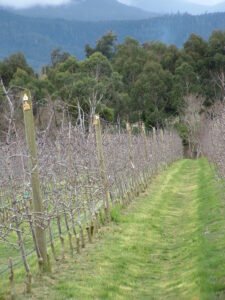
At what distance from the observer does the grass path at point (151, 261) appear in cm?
679

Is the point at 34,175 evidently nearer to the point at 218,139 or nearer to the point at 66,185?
the point at 66,185

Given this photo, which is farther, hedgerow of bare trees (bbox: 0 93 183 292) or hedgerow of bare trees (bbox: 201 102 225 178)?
hedgerow of bare trees (bbox: 201 102 225 178)

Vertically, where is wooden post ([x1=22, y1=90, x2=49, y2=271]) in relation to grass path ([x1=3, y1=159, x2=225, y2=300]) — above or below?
above

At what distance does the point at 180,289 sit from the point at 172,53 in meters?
54.1

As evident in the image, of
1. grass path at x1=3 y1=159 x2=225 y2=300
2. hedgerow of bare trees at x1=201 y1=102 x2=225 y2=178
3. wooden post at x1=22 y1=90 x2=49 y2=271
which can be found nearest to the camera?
grass path at x1=3 y1=159 x2=225 y2=300

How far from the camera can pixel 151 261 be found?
9.00m

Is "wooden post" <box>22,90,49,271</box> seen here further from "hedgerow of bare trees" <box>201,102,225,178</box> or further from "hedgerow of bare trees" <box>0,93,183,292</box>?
"hedgerow of bare trees" <box>201,102,225,178</box>

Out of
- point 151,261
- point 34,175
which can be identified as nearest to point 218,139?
point 151,261

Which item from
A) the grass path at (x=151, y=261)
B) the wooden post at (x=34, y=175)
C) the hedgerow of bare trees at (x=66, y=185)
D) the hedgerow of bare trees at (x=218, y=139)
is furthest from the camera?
the hedgerow of bare trees at (x=218, y=139)

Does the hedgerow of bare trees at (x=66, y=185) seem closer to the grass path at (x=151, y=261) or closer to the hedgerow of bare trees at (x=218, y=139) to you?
the grass path at (x=151, y=261)

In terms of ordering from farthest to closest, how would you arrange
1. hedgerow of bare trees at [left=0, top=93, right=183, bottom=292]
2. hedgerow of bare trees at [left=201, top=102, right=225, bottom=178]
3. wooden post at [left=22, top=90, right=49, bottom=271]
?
hedgerow of bare trees at [left=201, top=102, right=225, bottom=178]
wooden post at [left=22, top=90, right=49, bottom=271]
hedgerow of bare trees at [left=0, top=93, right=183, bottom=292]

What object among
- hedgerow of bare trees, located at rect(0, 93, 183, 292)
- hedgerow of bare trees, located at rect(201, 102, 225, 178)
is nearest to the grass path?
hedgerow of bare trees, located at rect(0, 93, 183, 292)

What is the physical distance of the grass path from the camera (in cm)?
679

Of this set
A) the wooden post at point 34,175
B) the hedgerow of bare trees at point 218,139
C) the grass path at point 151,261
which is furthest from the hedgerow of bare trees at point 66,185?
the hedgerow of bare trees at point 218,139
